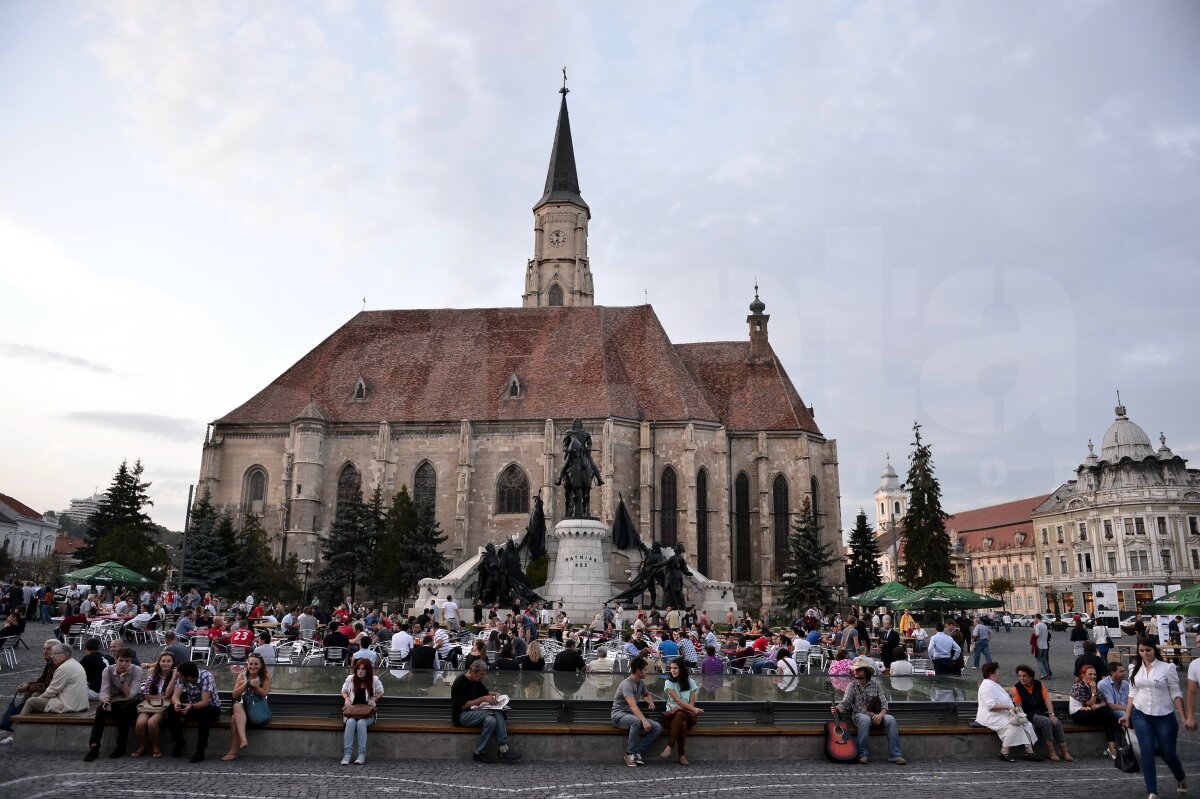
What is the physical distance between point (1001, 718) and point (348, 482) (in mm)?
39131

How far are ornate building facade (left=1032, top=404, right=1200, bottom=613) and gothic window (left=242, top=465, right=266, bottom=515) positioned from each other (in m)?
56.5

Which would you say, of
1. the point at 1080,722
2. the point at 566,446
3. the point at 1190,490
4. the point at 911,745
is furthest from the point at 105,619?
the point at 1190,490

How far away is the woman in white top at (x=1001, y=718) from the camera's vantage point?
378 inches

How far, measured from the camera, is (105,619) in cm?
2116

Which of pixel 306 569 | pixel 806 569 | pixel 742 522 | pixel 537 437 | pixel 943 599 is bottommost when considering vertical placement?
pixel 943 599

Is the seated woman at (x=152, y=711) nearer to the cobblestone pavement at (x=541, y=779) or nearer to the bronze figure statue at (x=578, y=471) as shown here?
Result: the cobblestone pavement at (x=541, y=779)

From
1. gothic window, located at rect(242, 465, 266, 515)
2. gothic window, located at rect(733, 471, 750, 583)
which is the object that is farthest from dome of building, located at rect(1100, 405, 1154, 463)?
gothic window, located at rect(242, 465, 266, 515)

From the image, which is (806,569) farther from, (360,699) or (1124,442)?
(1124,442)

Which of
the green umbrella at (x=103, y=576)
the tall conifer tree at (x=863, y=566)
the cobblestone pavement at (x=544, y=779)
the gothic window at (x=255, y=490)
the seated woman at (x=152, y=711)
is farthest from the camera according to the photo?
the tall conifer tree at (x=863, y=566)

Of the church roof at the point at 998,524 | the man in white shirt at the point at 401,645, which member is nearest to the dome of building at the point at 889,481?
the church roof at the point at 998,524

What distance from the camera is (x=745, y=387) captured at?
154 ft

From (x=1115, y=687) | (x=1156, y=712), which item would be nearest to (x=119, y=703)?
(x=1156, y=712)

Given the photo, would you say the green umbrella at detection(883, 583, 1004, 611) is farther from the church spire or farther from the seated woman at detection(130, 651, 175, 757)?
the church spire

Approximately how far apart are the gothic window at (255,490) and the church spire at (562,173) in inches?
1114
